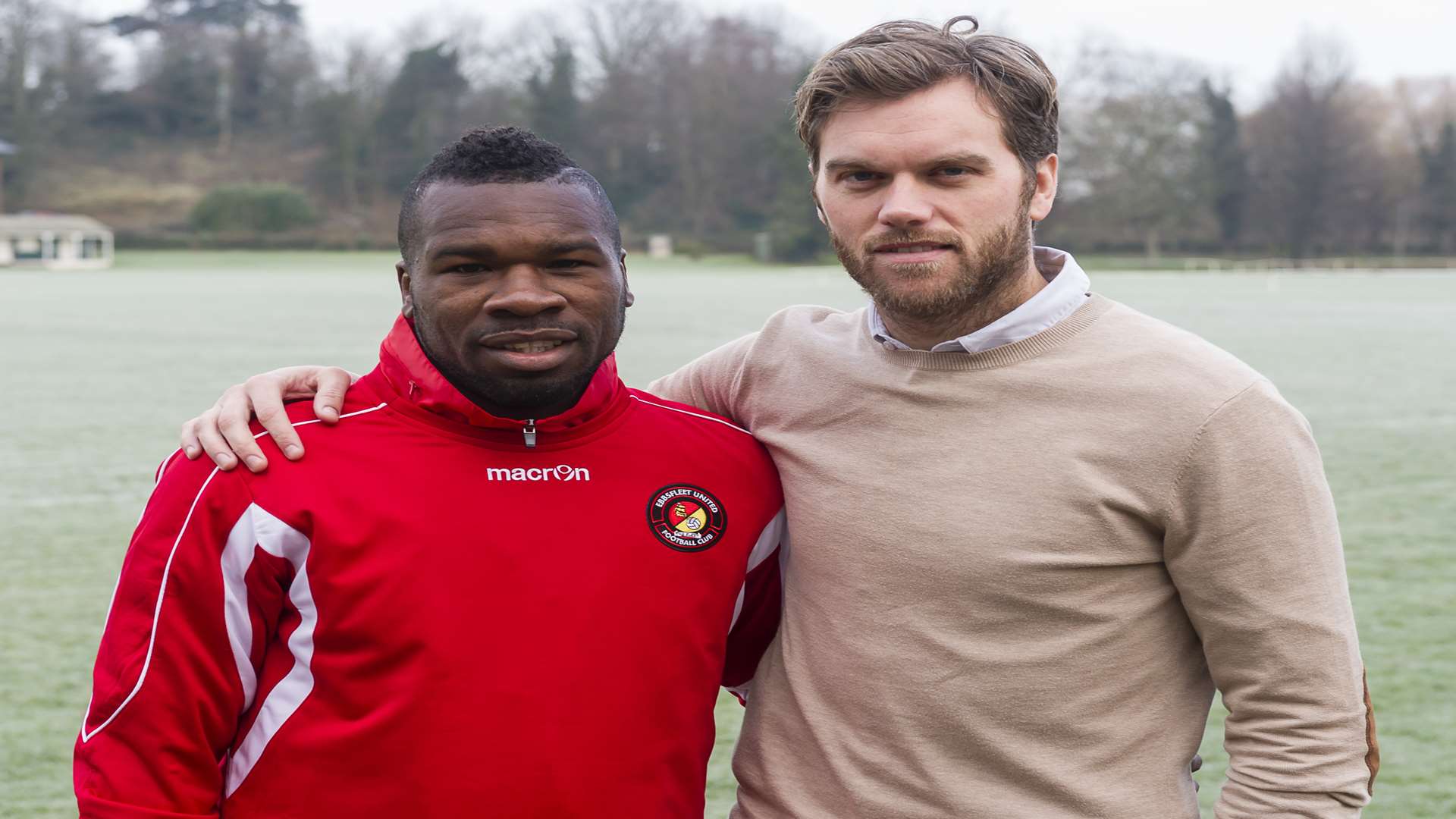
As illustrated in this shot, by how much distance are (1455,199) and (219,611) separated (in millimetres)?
85339

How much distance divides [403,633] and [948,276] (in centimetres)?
114

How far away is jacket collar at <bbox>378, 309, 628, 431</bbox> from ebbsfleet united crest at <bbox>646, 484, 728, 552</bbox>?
0.63 ft

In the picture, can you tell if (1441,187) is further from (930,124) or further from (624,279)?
(624,279)

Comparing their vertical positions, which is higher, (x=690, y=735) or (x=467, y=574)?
(x=467, y=574)

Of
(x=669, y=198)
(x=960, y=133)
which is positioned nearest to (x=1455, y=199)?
(x=669, y=198)

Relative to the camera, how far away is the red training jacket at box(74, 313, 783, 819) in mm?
2289

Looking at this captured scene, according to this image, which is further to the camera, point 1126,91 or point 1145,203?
point 1126,91

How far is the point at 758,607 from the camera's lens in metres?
2.84

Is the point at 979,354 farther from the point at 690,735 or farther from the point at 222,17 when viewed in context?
the point at 222,17

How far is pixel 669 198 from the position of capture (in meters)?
86.9

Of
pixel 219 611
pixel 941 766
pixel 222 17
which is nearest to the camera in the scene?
pixel 219 611

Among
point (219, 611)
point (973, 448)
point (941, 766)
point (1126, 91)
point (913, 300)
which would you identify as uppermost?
point (1126, 91)

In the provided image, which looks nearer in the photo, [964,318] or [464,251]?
[464,251]

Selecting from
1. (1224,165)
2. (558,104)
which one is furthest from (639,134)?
(1224,165)
